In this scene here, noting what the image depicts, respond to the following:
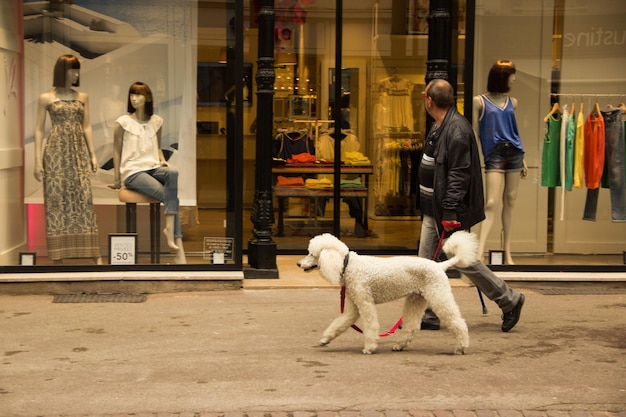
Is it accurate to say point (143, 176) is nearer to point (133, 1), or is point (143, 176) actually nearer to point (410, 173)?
point (133, 1)

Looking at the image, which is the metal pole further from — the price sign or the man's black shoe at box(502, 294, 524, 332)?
the man's black shoe at box(502, 294, 524, 332)

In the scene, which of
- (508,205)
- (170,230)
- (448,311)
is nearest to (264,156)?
(170,230)

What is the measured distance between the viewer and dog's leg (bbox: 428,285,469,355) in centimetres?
762

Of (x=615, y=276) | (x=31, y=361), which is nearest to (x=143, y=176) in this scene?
(x=31, y=361)

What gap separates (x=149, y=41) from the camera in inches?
420

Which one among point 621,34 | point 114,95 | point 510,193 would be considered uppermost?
point 621,34

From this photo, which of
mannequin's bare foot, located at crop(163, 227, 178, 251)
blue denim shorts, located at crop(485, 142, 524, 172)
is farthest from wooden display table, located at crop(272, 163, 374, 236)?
blue denim shorts, located at crop(485, 142, 524, 172)

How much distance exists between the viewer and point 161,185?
35.3ft

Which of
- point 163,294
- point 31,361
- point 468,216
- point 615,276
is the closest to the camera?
point 31,361

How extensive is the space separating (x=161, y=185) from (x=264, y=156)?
3.56ft

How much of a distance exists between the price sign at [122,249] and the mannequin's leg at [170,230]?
329mm

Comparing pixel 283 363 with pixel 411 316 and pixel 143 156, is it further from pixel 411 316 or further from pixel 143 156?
pixel 143 156

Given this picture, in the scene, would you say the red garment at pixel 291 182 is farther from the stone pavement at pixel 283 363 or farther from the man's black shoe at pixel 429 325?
the man's black shoe at pixel 429 325

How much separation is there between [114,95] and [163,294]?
2.07m
